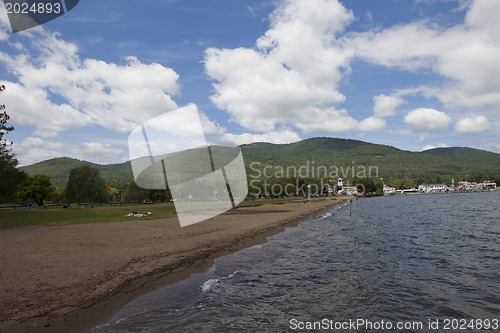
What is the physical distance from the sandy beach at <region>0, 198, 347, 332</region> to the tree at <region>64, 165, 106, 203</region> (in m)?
77.5

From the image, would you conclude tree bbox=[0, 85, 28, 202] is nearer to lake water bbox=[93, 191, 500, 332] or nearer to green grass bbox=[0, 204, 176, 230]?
green grass bbox=[0, 204, 176, 230]

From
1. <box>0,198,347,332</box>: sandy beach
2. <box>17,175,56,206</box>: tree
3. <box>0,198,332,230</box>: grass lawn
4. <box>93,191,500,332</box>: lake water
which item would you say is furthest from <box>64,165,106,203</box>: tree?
<box>93,191,500,332</box>: lake water

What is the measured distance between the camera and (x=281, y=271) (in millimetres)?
14266

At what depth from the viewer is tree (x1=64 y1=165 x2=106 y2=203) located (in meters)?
92.6

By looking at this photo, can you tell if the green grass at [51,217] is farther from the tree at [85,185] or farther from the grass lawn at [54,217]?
the tree at [85,185]

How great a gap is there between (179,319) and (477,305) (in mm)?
9790

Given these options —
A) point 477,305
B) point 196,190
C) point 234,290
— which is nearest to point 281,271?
point 234,290

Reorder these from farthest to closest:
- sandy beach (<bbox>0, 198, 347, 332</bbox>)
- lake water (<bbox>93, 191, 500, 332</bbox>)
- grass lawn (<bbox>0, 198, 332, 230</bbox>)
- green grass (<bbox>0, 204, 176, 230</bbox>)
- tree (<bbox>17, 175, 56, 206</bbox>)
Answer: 1. tree (<bbox>17, 175, 56, 206</bbox>)
2. grass lawn (<bbox>0, 198, 332, 230</bbox>)
3. green grass (<bbox>0, 204, 176, 230</bbox>)
4. lake water (<bbox>93, 191, 500, 332</bbox>)
5. sandy beach (<bbox>0, 198, 347, 332</bbox>)

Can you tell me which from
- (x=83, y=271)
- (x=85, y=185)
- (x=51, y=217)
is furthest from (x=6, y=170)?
(x=85, y=185)

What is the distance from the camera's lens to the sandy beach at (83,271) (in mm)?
8297

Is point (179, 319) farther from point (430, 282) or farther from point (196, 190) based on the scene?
point (196, 190)

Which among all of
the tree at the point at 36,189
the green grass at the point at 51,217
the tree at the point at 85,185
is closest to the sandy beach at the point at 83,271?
the green grass at the point at 51,217

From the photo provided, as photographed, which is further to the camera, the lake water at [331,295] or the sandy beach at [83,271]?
the lake water at [331,295]

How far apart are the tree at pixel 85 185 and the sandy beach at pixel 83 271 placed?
77.5 m
